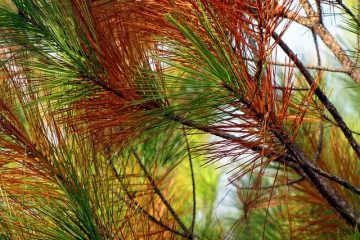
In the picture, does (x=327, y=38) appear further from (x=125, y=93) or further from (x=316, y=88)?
(x=125, y=93)

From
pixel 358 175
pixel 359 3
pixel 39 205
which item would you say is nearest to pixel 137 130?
pixel 39 205

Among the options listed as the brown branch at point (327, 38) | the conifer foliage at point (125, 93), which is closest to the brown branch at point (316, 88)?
the conifer foliage at point (125, 93)

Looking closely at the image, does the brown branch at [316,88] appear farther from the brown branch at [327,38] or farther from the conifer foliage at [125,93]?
the brown branch at [327,38]

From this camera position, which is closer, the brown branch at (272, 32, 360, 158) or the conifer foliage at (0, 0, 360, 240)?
the conifer foliage at (0, 0, 360, 240)

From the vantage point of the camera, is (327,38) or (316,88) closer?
(316,88)

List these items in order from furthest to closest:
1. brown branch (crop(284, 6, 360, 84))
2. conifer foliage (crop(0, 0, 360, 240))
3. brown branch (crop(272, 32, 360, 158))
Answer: brown branch (crop(284, 6, 360, 84)), brown branch (crop(272, 32, 360, 158)), conifer foliage (crop(0, 0, 360, 240))

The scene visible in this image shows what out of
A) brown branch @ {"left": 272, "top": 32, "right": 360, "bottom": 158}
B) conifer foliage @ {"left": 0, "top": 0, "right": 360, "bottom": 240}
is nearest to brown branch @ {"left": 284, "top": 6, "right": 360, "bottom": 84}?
conifer foliage @ {"left": 0, "top": 0, "right": 360, "bottom": 240}

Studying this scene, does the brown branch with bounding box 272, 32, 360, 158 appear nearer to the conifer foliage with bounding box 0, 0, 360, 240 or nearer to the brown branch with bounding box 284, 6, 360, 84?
the conifer foliage with bounding box 0, 0, 360, 240

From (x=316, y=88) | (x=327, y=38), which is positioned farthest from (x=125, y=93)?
(x=327, y=38)

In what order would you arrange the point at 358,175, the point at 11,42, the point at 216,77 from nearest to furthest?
1. the point at 216,77
2. the point at 11,42
3. the point at 358,175

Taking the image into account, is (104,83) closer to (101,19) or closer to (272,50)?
(101,19)

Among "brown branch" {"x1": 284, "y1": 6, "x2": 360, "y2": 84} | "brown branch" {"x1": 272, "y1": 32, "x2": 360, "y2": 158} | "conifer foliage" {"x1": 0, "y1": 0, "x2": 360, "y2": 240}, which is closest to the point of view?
"conifer foliage" {"x1": 0, "y1": 0, "x2": 360, "y2": 240}
